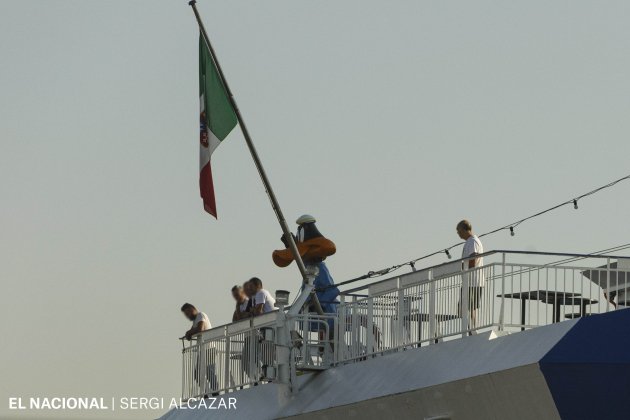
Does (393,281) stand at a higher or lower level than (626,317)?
higher

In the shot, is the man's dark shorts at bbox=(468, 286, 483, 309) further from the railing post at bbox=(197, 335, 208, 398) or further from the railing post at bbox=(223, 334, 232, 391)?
the railing post at bbox=(197, 335, 208, 398)

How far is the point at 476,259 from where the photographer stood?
23.0m

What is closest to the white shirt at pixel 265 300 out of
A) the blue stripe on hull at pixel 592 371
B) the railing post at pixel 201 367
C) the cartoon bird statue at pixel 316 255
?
the cartoon bird statue at pixel 316 255

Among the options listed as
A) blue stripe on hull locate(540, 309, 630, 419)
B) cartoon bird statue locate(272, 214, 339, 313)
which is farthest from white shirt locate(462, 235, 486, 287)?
cartoon bird statue locate(272, 214, 339, 313)

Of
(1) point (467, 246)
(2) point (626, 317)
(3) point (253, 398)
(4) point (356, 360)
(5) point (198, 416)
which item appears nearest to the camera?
(2) point (626, 317)

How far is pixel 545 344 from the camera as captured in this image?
67.5 ft

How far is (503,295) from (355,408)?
332 cm

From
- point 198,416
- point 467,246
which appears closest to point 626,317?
point 467,246

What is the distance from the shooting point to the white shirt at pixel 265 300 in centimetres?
2886

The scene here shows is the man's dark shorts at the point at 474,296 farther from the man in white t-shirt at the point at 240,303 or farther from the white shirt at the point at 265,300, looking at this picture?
the man in white t-shirt at the point at 240,303

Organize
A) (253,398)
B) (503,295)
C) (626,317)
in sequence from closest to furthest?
(626,317) < (503,295) < (253,398)

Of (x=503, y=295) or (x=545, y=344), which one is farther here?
(x=503, y=295)

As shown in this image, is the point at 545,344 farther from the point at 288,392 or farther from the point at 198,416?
the point at 198,416

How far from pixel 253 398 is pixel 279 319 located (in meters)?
2.40
